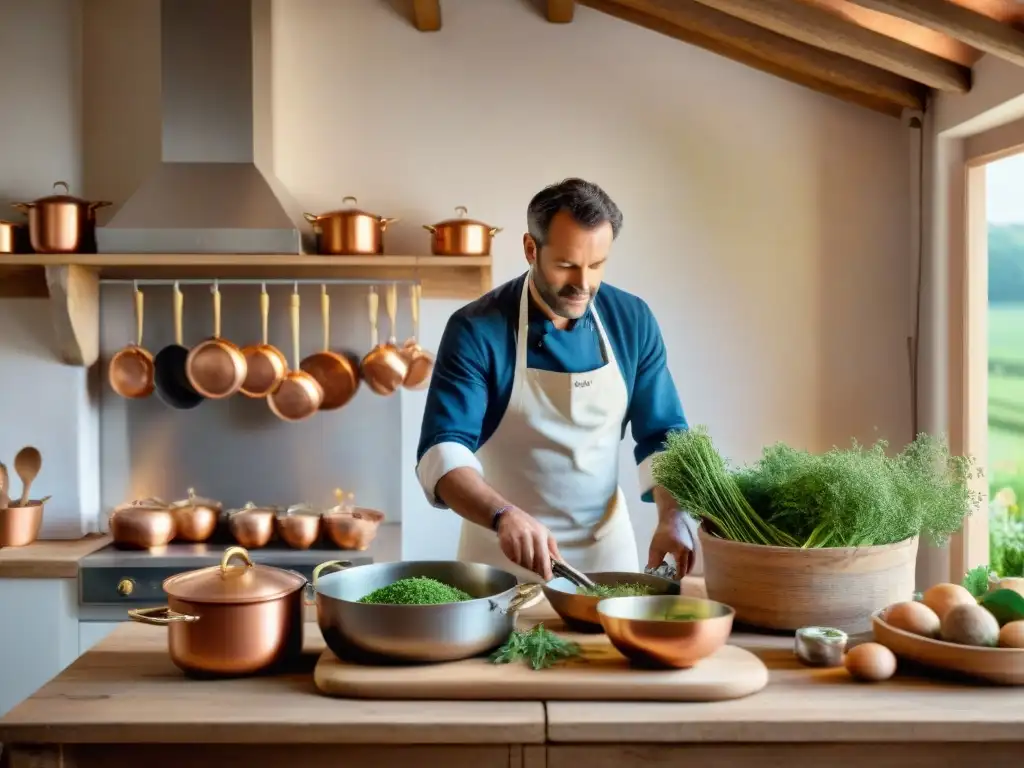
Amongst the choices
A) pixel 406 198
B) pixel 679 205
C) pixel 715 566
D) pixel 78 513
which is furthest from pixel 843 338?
pixel 78 513

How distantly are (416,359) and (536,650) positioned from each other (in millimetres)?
2117

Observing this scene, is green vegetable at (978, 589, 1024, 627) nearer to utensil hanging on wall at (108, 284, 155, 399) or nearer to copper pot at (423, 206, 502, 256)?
copper pot at (423, 206, 502, 256)

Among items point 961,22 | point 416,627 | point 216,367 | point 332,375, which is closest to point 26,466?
point 216,367

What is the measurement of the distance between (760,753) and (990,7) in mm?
2061

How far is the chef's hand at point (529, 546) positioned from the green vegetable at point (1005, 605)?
70cm

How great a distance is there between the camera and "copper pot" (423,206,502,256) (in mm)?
3311

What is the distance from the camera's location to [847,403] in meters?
3.66

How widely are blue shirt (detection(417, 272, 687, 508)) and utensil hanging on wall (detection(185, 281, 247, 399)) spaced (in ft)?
4.26

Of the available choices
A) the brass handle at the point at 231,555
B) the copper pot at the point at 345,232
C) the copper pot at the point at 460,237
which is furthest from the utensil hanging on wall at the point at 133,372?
the brass handle at the point at 231,555

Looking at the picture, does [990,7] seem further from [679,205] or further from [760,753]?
[760,753]

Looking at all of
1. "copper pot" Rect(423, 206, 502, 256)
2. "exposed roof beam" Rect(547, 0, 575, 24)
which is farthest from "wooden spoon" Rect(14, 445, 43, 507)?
"exposed roof beam" Rect(547, 0, 575, 24)

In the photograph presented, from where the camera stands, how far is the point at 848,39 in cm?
291

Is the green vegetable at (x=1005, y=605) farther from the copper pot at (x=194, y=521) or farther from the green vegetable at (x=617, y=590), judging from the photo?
the copper pot at (x=194, y=521)

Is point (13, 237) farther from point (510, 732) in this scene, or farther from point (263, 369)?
point (510, 732)
